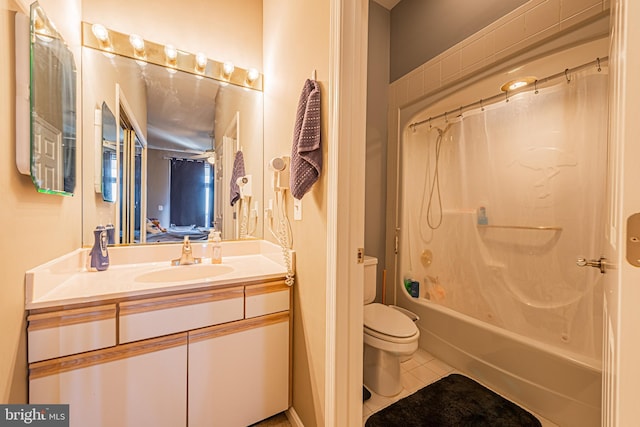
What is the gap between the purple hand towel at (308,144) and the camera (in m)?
1.14

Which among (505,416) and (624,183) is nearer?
(624,183)

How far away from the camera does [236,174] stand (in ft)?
5.98

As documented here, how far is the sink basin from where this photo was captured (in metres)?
1.40

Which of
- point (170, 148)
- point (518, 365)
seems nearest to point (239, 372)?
point (170, 148)

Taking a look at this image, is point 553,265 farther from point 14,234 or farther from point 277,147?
point 14,234

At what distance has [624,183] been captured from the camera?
1.30 feet

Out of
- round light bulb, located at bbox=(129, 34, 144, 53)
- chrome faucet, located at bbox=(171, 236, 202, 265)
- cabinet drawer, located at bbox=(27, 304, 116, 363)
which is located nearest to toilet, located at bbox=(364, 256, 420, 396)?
chrome faucet, located at bbox=(171, 236, 202, 265)

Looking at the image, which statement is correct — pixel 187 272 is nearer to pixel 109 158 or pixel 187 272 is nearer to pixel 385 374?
pixel 109 158

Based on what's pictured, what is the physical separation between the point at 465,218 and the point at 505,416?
4.35 ft

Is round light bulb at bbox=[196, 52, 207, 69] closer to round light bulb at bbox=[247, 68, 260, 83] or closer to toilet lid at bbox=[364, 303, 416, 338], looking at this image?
round light bulb at bbox=[247, 68, 260, 83]

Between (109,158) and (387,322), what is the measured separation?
2.03 metres

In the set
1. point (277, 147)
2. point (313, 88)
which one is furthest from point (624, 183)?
point (277, 147)

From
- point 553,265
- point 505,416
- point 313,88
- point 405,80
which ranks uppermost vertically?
point 405,80

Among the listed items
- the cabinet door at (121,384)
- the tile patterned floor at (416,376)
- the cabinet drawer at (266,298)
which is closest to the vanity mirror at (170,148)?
the cabinet drawer at (266,298)
